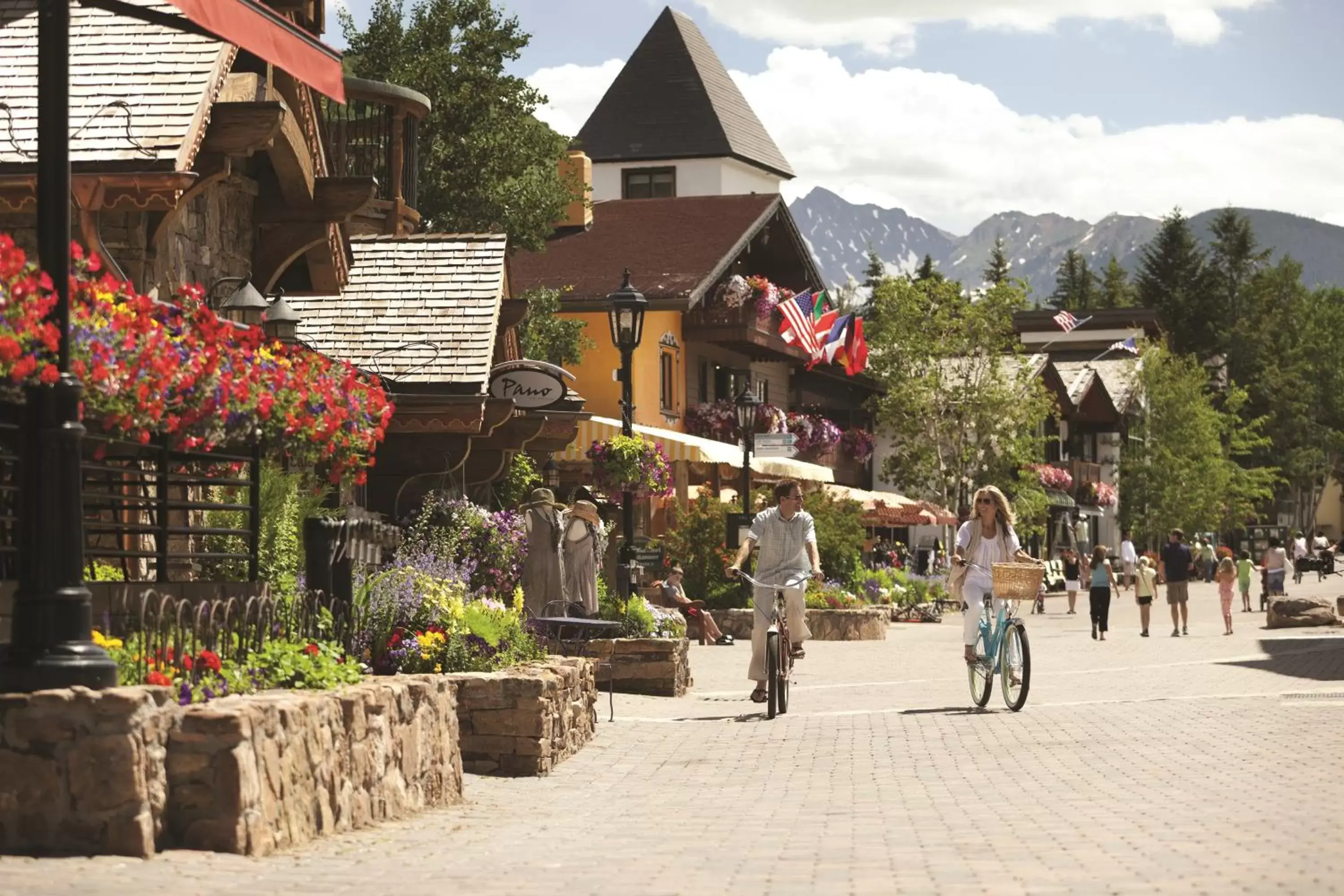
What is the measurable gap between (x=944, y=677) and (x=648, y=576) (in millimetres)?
10609

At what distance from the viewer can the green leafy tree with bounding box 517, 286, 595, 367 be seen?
4531 centimetres

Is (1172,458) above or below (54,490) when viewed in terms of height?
above

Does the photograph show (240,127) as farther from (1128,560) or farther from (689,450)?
(1128,560)

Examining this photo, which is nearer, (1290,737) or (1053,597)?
(1290,737)

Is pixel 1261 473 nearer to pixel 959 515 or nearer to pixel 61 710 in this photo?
pixel 959 515

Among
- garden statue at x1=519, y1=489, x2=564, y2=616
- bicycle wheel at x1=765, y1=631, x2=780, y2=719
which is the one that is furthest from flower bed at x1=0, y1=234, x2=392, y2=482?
garden statue at x1=519, y1=489, x2=564, y2=616

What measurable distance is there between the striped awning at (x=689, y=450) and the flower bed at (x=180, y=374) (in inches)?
751

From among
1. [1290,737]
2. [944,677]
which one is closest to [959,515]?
[944,677]

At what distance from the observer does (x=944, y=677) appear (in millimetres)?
22594

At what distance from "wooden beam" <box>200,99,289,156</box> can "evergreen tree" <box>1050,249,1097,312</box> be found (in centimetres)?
12500

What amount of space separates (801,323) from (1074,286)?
339 ft

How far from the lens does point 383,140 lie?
86.5 feet

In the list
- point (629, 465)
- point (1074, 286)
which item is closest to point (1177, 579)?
point (629, 465)

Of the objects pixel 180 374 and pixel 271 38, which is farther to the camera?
pixel 271 38
